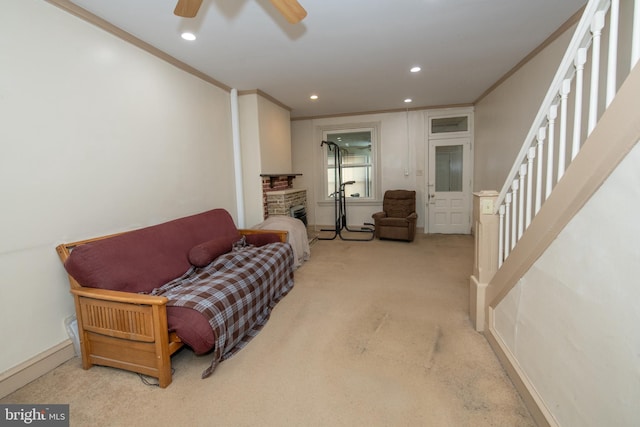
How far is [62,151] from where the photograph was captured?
6.92 feet

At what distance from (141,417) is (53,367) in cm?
96

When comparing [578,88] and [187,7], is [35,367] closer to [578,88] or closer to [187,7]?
[187,7]

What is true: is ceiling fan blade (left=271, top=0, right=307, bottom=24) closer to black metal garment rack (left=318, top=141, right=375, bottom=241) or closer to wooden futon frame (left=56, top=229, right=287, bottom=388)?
wooden futon frame (left=56, top=229, right=287, bottom=388)

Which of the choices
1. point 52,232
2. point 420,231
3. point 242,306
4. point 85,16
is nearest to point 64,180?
point 52,232

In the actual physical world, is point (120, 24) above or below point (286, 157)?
above

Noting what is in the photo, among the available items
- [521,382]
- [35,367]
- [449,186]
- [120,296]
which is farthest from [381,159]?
[35,367]

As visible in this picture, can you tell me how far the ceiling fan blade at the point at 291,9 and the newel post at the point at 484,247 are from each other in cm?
174

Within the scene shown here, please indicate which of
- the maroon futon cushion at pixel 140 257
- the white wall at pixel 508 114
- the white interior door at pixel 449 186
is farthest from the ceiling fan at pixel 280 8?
the white interior door at pixel 449 186

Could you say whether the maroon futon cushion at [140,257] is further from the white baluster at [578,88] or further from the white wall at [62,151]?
the white baluster at [578,88]

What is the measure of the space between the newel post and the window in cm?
408

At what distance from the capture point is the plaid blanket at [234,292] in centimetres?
198

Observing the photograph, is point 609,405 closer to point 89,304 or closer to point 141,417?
point 141,417

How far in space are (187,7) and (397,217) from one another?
4.71 m

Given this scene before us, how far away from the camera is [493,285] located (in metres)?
2.14
